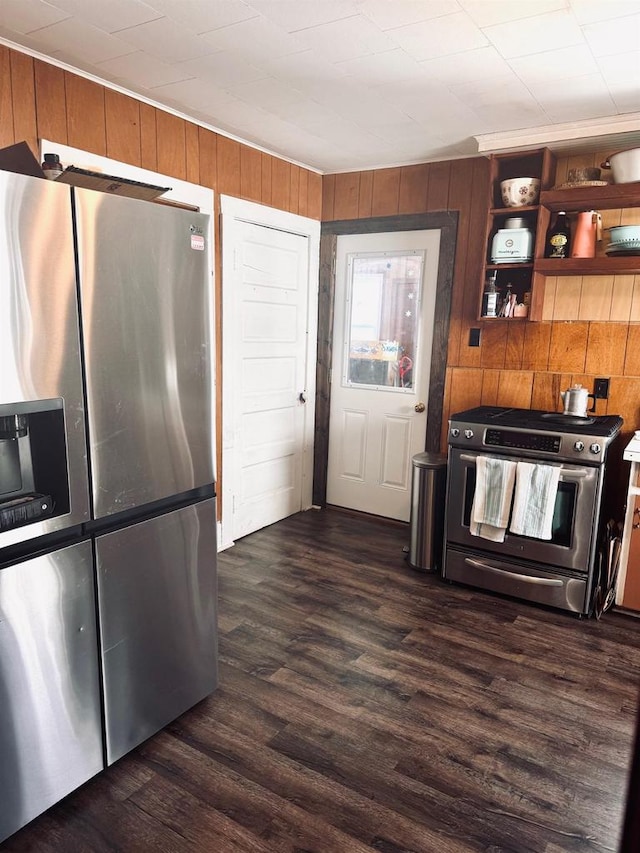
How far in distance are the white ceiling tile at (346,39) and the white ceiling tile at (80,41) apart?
0.73m

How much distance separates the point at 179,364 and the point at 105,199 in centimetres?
53

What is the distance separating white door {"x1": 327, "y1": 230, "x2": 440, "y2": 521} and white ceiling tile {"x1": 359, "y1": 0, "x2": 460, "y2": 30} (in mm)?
1873

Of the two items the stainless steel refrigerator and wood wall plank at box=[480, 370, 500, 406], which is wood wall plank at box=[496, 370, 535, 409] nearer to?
wood wall plank at box=[480, 370, 500, 406]

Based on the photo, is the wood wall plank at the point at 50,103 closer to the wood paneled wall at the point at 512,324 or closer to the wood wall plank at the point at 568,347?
the wood paneled wall at the point at 512,324

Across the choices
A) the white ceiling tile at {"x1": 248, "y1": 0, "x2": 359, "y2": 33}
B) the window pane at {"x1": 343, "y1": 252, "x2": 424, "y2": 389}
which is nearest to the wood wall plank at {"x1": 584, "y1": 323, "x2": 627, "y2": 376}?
the window pane at {"x1": 343, "y1": 252, "x2": 424, "y2": 389}

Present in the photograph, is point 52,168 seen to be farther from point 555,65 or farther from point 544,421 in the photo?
point 544,421

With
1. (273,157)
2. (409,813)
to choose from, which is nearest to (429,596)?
(409,813)

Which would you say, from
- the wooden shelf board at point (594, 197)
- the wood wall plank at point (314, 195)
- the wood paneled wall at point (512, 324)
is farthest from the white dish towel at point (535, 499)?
the wood wall plank at point (314, 195)

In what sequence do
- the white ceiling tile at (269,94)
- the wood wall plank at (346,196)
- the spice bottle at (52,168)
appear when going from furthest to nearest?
the wood wall plank at (346,196) → the white ceiling tile at (269,94) → the spice bottle at (52,168)

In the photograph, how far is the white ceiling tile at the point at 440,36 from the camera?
205 centimetres

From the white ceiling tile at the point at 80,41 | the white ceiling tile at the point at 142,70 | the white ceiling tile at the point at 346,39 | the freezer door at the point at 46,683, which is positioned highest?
the white ceiling tile at the point at 142,70

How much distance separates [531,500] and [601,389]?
2.82 feet

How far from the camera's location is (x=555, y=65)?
7.81 ft

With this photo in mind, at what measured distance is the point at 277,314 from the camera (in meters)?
3.95
